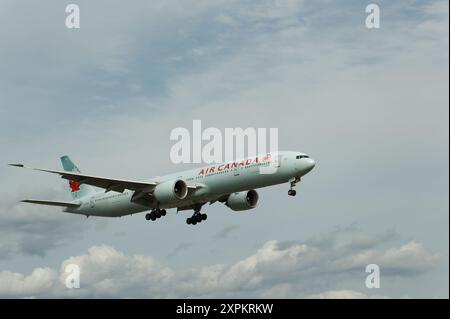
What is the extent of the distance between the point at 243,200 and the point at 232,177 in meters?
10.1

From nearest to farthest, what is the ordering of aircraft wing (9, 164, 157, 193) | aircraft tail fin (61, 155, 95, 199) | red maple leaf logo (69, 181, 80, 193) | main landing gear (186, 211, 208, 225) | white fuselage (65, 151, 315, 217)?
white fuselage (65, 151, 315, 217), aircraft wing (9, 164, 157, 193), main landing gear (186, 211, 208, 225), aircraft tail fin (61, 155, 95, 199), red maple leaf logo (69, 181, 80, 193)

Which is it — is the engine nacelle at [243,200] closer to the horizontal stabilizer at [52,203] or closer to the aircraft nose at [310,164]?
the aircraft nose at [310,164]

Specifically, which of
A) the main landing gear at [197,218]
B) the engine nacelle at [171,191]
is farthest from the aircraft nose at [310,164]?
the main landing gear at [197,218]

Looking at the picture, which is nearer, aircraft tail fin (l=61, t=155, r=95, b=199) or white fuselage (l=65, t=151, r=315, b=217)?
white fuselage (l=65, t=151, r=315, b=217)

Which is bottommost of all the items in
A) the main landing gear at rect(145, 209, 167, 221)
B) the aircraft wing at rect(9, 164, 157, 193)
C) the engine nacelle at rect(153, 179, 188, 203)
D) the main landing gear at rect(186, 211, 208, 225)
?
the main landing gear at rect(145, 209, 167, 221)

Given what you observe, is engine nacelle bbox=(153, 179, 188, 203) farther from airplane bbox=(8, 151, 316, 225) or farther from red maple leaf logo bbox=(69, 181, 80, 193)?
red maple leaf logo bbox=(69, 181, 80, 193)

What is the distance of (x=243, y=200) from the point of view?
77500mm

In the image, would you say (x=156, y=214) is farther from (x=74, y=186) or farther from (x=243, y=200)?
(x=74, y=186)

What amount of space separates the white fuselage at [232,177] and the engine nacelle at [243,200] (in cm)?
359

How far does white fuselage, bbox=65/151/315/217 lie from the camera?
216 ft

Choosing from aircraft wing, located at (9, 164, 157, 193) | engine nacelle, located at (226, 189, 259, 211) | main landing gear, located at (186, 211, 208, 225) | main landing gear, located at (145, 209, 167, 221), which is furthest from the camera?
main landing gear, located at (186, 211, 208, 225)

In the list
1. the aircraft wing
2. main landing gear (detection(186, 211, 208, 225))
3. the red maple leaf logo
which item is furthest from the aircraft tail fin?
main landing gear (detection(186, 211, 208, 225))

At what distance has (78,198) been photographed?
83.8 m
